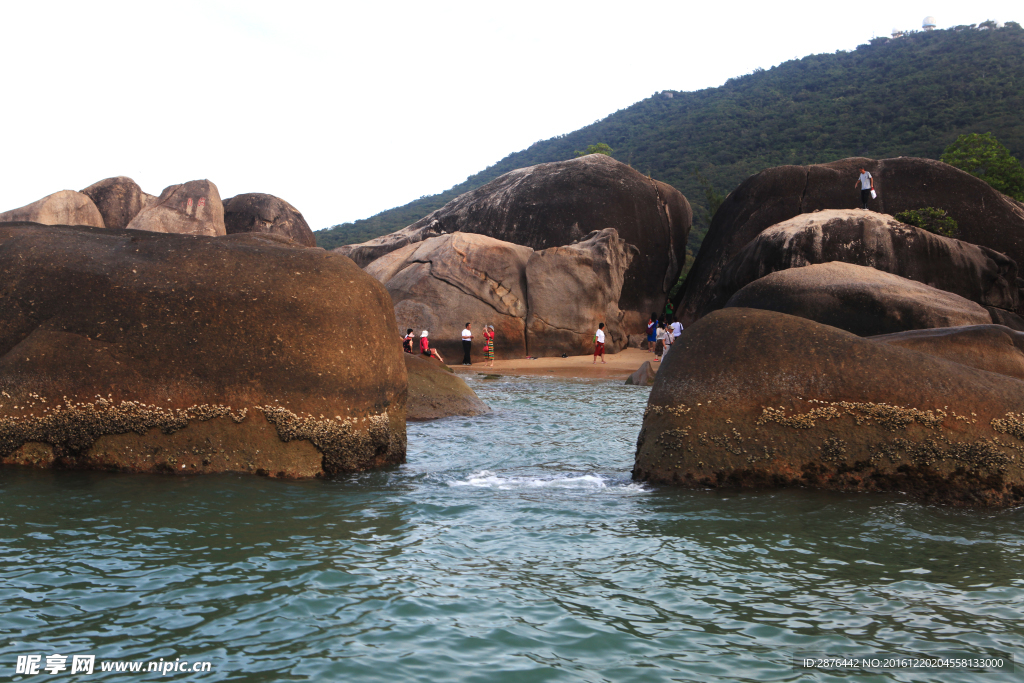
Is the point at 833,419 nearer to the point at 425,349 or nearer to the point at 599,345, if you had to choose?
the point at 425,349

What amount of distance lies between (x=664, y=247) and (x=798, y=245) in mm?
9388

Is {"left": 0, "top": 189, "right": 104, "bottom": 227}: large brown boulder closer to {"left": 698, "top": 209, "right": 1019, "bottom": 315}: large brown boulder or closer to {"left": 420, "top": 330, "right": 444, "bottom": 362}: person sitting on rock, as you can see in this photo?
{"left": 420, "top": 330, "right": 444, "bottom": 362}: person sitting on rock

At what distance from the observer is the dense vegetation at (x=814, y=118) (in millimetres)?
45875

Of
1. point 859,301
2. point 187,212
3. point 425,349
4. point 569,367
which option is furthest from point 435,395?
point 187,212

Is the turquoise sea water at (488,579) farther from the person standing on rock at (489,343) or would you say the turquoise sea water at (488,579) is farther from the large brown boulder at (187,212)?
the large brown boulder at (187,212)

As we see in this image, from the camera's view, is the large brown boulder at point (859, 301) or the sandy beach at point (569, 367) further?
the sandy beach at point (569, 367)

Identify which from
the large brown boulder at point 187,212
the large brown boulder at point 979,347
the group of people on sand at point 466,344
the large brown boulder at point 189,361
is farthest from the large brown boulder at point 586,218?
the large brown boulder at point 189,361

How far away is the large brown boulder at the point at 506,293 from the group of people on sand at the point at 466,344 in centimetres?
25

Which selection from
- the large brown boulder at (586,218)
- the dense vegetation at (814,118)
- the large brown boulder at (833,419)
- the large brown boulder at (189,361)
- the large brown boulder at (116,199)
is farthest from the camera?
the dense vegetation at (814,118)

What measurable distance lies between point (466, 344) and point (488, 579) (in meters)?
16.7

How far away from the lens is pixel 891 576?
4.22 meters

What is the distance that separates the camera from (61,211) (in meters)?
25.6

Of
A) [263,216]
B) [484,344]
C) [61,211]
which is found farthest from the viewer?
[263,216]

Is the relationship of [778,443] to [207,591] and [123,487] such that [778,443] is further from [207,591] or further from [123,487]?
[123,487]
